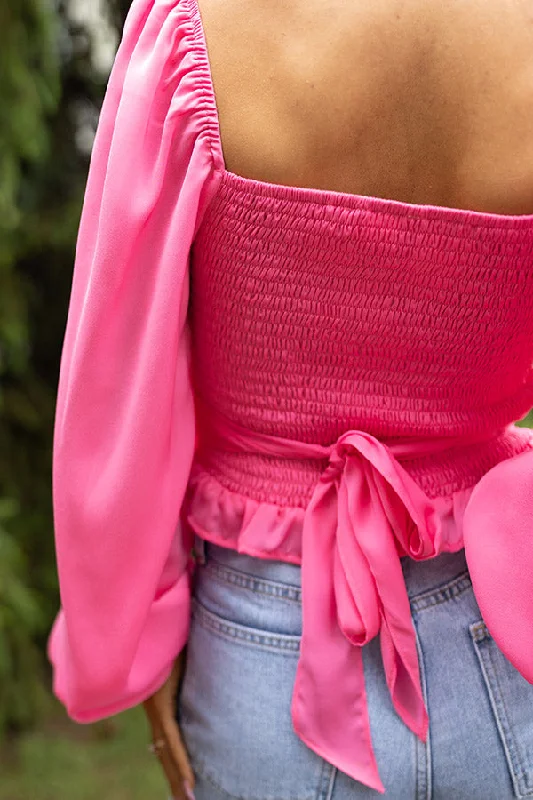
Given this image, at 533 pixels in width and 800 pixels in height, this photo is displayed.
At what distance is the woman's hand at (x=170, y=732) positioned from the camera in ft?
3.45

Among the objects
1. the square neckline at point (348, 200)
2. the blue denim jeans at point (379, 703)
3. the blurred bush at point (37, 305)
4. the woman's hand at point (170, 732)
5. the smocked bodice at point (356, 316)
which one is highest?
the square neckline at point (348, 200)

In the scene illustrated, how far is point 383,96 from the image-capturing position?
0.80m

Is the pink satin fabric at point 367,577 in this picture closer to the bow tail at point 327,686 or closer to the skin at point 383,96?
the bow tail at point 327,686

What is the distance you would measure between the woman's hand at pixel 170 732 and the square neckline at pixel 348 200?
1.79 feet

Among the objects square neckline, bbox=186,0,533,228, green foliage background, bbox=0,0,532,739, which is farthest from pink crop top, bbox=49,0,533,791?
green foliage background, bbox=0,0,532,739

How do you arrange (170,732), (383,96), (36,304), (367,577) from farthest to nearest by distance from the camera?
(36,304) < (170,732) < (367,577) < (383,96)

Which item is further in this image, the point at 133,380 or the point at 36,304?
the point at 36,304

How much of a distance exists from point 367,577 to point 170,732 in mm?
319

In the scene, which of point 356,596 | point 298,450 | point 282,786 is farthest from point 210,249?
point 282,786

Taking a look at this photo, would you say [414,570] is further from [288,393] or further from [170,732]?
[170,732]

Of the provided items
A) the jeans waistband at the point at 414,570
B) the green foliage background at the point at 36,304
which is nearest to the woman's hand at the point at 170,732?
the jeans waistband at the point at 414,570

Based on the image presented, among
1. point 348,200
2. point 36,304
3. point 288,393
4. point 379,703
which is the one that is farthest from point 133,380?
point 36,304

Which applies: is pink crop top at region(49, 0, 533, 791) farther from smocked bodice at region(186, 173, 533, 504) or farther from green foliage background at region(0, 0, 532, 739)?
green foliage background at region(0, 0, 532, 739)

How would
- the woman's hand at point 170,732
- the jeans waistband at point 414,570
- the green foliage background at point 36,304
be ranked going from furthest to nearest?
the green foliage background at point 36,304
the woman's hand at point 170,732
the jeans waistband at point 414,570
